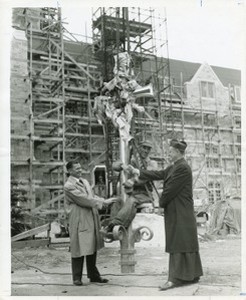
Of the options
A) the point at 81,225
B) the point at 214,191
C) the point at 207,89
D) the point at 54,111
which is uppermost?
the point at 207,89

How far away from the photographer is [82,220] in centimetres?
484

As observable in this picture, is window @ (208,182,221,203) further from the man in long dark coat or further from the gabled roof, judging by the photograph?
the man in long dark coat

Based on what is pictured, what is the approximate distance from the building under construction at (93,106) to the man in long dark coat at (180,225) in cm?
660

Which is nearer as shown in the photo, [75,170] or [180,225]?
[180,225]

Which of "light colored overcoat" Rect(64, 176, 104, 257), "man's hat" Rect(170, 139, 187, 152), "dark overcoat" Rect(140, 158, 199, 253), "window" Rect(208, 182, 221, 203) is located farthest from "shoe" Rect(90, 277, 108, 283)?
"window" Rect(208, 182, 221, 203)

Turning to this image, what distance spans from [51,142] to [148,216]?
18.2 ft

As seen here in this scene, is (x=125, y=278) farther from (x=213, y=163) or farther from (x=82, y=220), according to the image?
(x=213, y=163)

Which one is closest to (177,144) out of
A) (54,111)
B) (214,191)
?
(54,111)

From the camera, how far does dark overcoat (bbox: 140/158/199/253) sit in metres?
4.50

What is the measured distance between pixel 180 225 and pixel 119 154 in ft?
14.1

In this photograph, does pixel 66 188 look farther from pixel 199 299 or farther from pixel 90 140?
pixel 90 140

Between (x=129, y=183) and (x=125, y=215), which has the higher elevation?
(x=129, y=183)

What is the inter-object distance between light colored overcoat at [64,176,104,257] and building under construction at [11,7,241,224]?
6533 millimetres

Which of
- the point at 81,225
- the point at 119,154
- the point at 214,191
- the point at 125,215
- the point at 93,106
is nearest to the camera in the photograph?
the point at 81,225
